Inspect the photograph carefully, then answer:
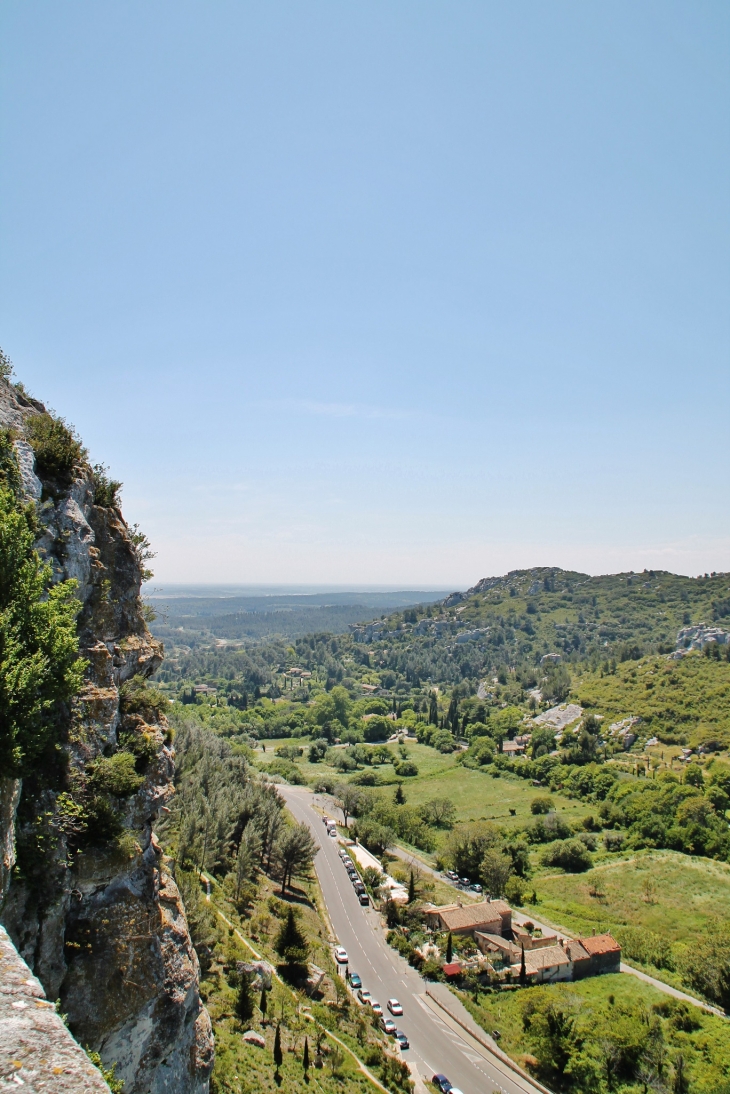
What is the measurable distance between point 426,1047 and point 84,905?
31.5m

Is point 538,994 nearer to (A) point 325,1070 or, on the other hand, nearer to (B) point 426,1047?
(B) point 426,1047

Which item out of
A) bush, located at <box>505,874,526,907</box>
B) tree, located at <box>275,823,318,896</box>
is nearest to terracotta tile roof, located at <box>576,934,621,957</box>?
bush, located at <box>505,874,526,907</box>

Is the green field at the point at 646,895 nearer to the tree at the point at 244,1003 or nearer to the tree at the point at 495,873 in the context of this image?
the tree at the point at 495,873

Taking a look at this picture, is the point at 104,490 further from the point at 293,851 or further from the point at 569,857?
the point at 569,857

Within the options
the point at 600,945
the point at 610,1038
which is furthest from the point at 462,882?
the point at 610,1038

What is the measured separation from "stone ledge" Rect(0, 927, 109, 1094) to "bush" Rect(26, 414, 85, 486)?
53.1 feet

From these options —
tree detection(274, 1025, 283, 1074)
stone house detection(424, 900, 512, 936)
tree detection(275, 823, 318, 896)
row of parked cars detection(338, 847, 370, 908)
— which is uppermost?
tree detection(274, 1025, 283, 1074)

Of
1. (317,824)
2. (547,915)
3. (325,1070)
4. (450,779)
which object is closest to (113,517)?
(325,1070)

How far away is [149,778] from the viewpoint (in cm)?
1994

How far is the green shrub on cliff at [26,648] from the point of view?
1238 centimetres

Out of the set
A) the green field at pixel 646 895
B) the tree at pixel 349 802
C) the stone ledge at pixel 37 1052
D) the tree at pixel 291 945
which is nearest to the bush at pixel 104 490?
the stone ledge at pixel 37 1052

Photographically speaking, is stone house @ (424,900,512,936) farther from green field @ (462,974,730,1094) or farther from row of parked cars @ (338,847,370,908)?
green field @ (462,974,730,1094)

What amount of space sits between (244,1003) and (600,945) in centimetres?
3869

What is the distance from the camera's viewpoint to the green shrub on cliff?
487 inches
